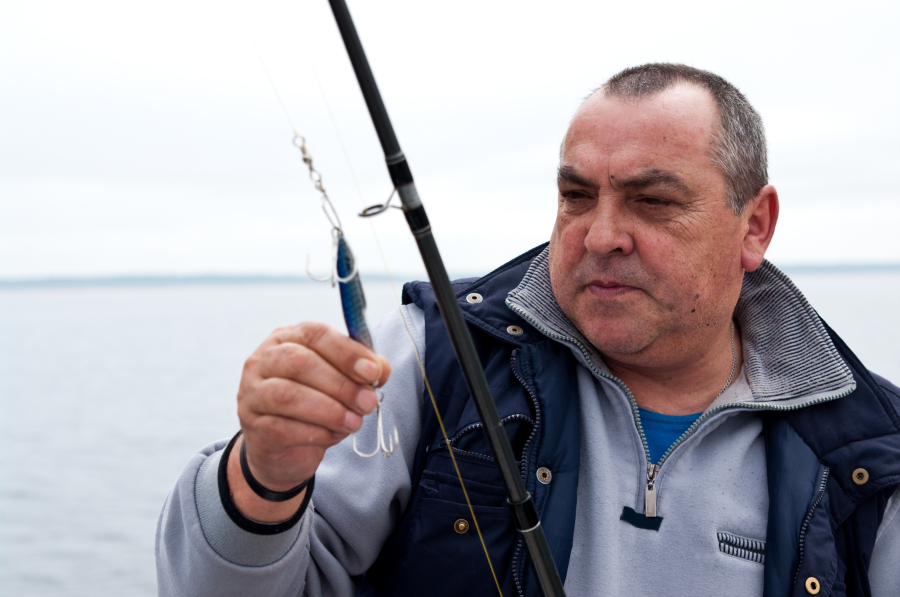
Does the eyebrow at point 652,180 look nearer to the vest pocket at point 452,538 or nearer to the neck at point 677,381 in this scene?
the neck at point 677,381

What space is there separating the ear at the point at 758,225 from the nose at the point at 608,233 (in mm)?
480

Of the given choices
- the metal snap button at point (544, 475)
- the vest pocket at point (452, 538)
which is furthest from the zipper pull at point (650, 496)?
the vest pocket at point (452, 538)

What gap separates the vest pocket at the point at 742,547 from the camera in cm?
211

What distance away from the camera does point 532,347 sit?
88.8 inches

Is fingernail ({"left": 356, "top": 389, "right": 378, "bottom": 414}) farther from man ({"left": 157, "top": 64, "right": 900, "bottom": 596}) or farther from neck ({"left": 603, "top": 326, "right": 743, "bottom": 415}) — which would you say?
neck ({"left": 603, "top": 326, "right": 743, "bottom": 415})

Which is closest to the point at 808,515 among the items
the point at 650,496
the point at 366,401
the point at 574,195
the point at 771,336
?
the point at 650,496

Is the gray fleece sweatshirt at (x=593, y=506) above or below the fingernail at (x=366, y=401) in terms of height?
below

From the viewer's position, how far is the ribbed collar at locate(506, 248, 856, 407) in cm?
232

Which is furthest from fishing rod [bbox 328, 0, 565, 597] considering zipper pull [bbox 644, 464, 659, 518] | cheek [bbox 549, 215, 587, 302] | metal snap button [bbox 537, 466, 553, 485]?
cheek [bbox 549, 215, 587, 302]

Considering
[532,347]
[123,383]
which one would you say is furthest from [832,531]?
[123,383]

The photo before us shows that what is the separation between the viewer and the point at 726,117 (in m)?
2.35

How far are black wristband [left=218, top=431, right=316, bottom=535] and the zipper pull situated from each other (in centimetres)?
102

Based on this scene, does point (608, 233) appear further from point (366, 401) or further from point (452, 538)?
point (366, 401)

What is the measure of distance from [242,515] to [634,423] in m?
1.20
